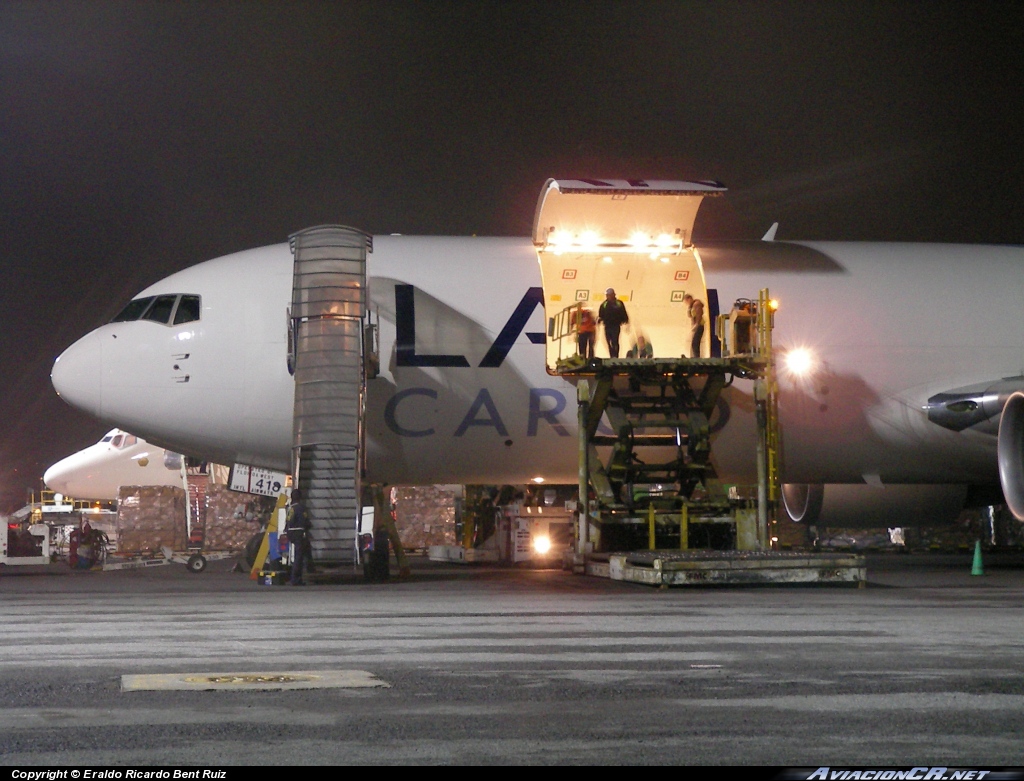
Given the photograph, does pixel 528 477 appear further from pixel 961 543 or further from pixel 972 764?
pixel 961 543

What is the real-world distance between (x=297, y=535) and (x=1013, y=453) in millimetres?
10332

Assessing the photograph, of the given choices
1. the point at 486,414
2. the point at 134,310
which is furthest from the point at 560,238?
the point at 134,310

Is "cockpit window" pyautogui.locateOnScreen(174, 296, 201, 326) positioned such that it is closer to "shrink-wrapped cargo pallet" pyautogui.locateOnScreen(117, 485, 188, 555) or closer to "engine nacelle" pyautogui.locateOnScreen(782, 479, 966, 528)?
"engine nacelle" pyautogui.locateOnScreen(782, 479, 966, 528)

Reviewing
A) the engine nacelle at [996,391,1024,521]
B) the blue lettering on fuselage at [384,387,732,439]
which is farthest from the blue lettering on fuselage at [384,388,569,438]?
the engine nacelle at [996,391,1024,521]

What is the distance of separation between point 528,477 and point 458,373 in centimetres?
233

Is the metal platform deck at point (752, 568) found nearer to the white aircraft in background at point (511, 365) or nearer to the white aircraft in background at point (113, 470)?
the white aircraft in background at point (511, 365)

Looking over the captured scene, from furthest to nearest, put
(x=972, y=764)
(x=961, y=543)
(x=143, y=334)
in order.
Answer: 1. (x=961, y=543)
2. (x=143, y=334)
3. (x=972, y=764)

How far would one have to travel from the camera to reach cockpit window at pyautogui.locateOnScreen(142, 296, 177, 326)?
1981 cm

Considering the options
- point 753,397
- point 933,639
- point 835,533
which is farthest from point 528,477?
point 835,533

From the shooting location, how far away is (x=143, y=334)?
64.7 ft

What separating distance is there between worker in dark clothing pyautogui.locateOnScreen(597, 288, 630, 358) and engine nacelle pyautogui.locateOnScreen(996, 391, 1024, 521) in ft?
19.0

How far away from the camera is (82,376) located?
64.0ft

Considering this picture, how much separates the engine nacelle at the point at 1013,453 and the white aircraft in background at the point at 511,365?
5.55ft

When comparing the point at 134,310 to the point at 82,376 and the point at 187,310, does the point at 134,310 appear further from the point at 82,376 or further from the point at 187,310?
the point at 82,376
